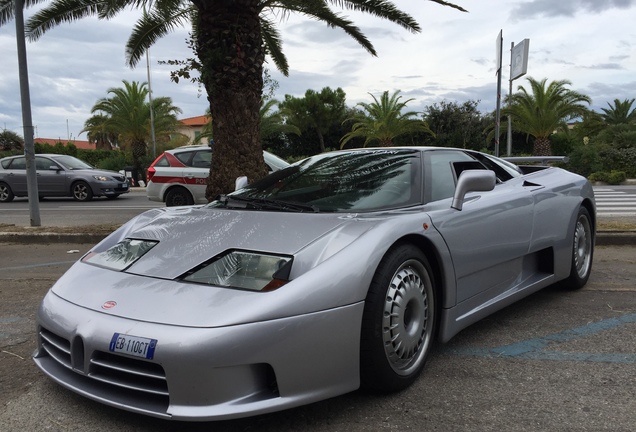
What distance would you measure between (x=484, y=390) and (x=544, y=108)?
27.7 meters

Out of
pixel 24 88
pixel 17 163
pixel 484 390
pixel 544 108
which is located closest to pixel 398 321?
pixel 484 390

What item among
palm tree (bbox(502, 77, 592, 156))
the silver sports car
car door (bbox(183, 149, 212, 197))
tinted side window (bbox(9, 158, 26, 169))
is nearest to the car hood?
the silver sports car

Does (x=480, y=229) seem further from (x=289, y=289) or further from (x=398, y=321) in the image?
(x=289, y=289)

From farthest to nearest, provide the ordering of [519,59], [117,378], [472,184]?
[519,59] < [472,184] < [117,378]

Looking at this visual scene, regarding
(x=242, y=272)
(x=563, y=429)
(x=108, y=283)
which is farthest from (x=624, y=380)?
(x=108, y=283)

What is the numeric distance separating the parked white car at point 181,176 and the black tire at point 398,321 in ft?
28.1

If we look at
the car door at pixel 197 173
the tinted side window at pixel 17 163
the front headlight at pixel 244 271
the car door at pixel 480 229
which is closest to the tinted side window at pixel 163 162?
the car door at pixel 197 173

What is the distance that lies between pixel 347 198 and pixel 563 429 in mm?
1520

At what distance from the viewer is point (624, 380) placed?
264cm

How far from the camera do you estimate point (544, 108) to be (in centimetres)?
2738

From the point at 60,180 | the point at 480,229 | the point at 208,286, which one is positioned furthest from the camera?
the point at 60,180

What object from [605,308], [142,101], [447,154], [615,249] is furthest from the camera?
[142,101]

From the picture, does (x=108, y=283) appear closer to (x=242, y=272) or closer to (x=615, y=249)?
(x=242, y=272)

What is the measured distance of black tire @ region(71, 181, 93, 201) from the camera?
15.5 metres
